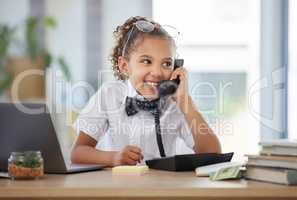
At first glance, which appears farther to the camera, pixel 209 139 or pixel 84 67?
pixel 84 67

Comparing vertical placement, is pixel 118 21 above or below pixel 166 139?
above

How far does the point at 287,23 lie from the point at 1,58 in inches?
69.4

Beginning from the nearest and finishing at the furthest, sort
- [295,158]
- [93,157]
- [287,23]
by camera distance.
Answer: [295,158] < [93,157] < [287,23]

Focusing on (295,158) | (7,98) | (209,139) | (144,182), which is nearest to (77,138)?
(209,139)

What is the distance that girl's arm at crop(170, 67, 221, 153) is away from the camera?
7.21 feet

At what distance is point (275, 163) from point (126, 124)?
1.01 m

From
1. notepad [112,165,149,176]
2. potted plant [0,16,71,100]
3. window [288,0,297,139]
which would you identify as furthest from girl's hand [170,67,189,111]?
potted plant [0,16,71,100]

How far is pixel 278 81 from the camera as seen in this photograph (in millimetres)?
3684

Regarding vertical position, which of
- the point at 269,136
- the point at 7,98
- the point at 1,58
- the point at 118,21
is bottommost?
the point at 269,136

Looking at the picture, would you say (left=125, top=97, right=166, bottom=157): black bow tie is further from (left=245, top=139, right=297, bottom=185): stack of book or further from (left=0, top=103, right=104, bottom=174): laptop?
(left=245, top=139, right=297, bottom=185): stack of book

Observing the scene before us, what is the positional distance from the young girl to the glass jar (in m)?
0.66

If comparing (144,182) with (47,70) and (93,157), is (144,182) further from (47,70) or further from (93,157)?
(47,70)

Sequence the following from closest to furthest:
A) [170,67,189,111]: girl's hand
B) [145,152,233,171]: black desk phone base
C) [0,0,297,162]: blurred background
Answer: [145,152,233,171]: black desk phone base < [170,67,189,111]: girl's hand < [0,0,297,162]: blurred background

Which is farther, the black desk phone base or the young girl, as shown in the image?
the young girl
